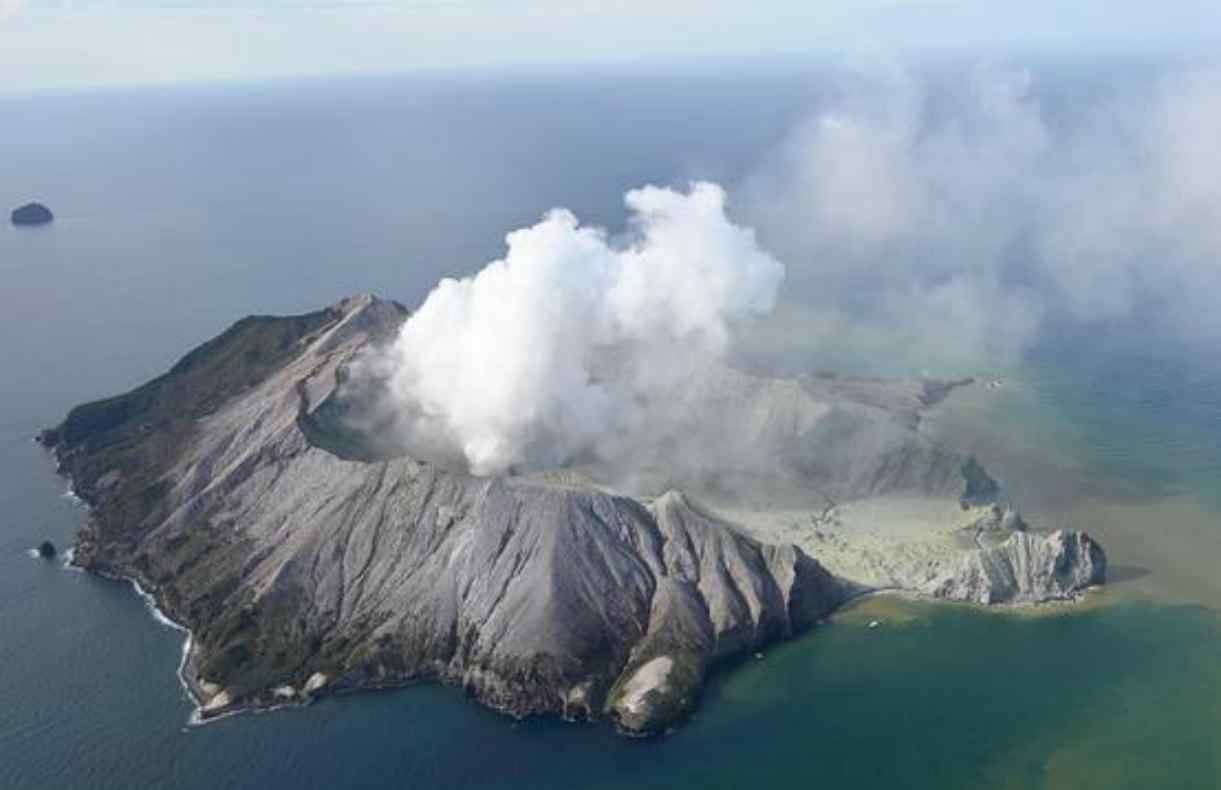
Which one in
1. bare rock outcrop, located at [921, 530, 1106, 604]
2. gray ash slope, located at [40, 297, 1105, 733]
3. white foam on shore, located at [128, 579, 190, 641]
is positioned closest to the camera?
gray ash slope, located at [40, 297, 1105, 733]

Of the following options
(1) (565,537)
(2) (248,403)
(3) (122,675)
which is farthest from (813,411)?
(3) (122,675)

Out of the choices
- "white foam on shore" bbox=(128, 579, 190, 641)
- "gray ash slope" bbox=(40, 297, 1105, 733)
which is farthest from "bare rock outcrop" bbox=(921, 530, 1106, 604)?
"white foam on shore" bbox=(128, 579, 190, 641)

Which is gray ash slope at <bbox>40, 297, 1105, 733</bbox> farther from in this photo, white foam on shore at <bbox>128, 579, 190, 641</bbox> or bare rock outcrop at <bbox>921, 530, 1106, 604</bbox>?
white foam on shore at <bbox>128, 579, 190, 641</bbox>

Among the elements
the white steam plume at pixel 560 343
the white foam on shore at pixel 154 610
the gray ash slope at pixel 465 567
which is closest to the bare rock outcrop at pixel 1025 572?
the gray ash slope at pixel 465 567

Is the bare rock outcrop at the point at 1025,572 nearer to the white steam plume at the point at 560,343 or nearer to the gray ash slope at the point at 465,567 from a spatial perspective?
the gray ash slope at the point at 465,567

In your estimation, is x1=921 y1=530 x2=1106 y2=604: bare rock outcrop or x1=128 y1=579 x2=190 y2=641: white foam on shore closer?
x1=128 y1=579 x2=190 y2=641: white foam on shore

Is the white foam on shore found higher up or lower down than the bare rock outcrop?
lower down
